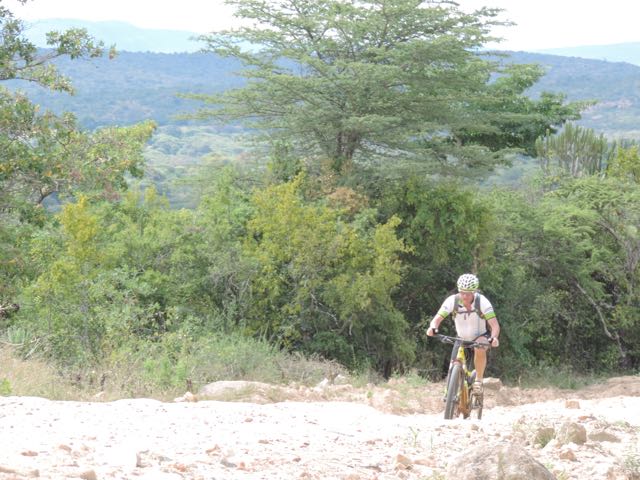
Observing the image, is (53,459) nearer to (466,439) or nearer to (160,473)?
(160,473)

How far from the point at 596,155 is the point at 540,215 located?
986cm

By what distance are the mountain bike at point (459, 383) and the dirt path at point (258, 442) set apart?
463 millimetres

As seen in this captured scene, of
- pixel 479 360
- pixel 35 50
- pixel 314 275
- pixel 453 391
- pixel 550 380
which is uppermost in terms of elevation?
pixel 35 50

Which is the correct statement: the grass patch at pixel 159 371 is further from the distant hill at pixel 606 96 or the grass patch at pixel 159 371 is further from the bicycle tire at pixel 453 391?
the distant hill at pixel 606 96

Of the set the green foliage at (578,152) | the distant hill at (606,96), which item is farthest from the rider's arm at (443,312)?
the distant hill at (606,96)

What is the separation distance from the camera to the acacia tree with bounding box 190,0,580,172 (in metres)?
21.7

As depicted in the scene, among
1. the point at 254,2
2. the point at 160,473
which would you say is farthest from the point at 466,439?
the point at 254,2

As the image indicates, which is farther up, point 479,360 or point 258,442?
point 258,442

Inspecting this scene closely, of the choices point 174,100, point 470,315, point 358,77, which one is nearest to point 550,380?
point 358,77

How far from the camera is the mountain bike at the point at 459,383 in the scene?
9.34 m

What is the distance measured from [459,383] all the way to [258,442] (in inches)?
126

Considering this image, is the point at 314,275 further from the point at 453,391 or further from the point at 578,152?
the point at 578,152

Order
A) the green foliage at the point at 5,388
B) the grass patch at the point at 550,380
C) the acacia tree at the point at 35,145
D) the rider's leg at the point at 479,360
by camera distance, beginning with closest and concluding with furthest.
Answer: the green foliage at the point at 5,388, the rider's leg at the point at 479,360, the acacia tree at the point at 35,145, the grass patch at the point at 550,380

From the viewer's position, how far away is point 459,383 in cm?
945
